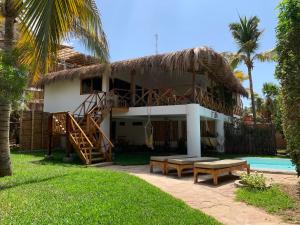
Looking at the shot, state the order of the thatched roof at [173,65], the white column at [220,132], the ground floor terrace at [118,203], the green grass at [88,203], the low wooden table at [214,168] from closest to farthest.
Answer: the green grass at [88,203] → the ground floor terrace at [118,203] → the low wooden table at [214,168] → the thatched roof at [173,65] → the white column at [220,132]

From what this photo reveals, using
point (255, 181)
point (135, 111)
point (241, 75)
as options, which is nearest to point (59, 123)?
point (135, 111)

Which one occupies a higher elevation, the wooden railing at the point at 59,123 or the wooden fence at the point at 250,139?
the wooden railing at the point at 59,123

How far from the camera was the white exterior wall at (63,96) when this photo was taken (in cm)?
1736

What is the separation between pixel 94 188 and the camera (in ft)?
21.8

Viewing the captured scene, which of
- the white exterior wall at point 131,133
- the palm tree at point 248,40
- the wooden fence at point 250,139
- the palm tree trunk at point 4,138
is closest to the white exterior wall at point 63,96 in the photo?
the white exterior wall at point 131,133

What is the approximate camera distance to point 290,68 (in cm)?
691

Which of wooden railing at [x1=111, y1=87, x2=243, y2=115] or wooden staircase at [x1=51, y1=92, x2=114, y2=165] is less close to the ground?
wooden railing at [x1=111, y1=87, x2=243, y2=115]

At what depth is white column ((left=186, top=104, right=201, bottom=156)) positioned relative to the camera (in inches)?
494

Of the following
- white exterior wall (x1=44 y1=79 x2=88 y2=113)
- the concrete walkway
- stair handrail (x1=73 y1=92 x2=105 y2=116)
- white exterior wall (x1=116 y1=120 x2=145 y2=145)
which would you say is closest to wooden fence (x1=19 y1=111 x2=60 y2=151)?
white exterior wall (x1=44 y1=79 x2=88 y2=113)

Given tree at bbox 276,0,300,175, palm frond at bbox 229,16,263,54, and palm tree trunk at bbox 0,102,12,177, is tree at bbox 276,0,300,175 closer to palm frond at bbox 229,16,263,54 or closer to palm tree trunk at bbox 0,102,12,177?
palm tree trunk at bbox 0,102,12,177

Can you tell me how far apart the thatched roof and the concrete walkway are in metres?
5.06

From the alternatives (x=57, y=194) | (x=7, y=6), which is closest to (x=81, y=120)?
(x=7, y=6)

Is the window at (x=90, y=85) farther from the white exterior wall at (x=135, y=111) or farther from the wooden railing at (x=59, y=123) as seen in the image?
the wooden railing at (x=59, y=123)

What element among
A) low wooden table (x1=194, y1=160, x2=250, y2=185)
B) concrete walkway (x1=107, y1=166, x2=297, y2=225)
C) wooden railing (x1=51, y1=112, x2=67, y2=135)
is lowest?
concrete walkway (x1=107, y1=166, x2=297, y2=225)
